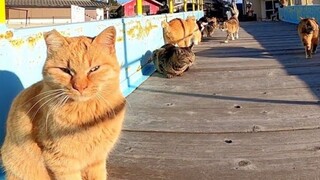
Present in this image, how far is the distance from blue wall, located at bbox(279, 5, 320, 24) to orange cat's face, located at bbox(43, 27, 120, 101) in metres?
12.7

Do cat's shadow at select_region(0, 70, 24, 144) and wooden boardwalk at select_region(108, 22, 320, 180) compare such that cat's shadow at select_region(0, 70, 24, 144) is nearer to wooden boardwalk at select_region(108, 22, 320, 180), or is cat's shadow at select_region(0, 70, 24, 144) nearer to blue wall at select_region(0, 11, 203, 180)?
blue wall at select_region(0, 11, 203, 180)

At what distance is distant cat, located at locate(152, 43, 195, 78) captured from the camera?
5.71m

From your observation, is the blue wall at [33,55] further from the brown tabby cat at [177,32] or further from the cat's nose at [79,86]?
the brown tabby cat at [177,32]

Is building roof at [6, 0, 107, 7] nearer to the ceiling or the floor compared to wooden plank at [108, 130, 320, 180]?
nearer to the ceiling

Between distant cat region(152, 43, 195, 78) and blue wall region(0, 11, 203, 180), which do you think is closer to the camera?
blue wall region(0, 11, 203, 180)

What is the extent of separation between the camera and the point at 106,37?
1.97 m

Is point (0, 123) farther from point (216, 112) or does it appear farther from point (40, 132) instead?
point (216, 112)

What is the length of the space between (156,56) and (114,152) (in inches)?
138

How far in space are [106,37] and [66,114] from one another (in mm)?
459

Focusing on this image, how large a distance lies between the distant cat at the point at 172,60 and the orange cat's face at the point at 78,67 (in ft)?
12.4

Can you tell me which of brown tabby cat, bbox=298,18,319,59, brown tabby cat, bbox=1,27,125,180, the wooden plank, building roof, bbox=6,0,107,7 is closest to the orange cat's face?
brown tabby cat, bbox=1,27,125,180

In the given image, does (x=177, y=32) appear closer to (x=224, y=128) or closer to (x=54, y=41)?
(x=224, y=128)

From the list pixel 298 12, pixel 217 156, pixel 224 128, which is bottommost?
pixel 217 156

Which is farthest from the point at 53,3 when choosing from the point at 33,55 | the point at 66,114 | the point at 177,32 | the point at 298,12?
the point at 66,114
